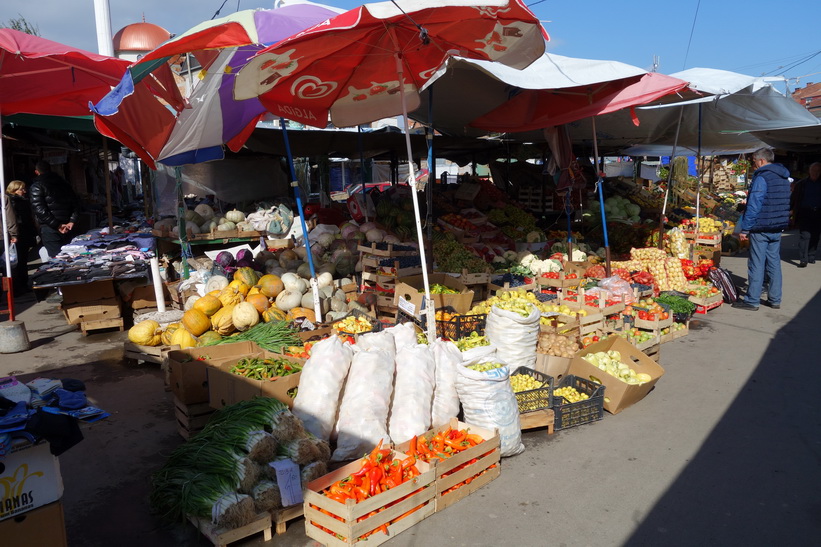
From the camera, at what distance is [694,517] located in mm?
3760

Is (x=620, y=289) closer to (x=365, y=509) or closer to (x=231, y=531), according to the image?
(x=365, y=509)

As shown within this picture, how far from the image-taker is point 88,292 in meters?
8.66

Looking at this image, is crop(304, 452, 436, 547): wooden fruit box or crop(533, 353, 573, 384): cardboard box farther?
crop(533, 353, 573, 384): cardboard box

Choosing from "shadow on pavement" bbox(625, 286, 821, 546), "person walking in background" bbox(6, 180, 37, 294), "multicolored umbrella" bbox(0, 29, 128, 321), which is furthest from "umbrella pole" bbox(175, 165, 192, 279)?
"shadow on pavement" bbox(625, 286, 821, 546)

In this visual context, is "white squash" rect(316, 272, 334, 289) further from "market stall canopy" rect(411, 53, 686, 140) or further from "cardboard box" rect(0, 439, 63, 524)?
"cardboard box" rect(0, 439, 63, 524)

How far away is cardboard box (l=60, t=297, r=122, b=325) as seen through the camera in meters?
8.48

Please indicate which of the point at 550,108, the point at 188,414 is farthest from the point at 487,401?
the point at 550,108

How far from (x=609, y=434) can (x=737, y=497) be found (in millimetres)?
1191

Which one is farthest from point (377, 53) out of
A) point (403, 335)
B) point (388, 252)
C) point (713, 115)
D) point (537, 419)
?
point (713, 115)

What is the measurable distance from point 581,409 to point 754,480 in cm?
142

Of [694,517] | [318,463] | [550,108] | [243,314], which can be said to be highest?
[550,108]

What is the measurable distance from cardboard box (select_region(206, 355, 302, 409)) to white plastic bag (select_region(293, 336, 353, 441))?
16 cm

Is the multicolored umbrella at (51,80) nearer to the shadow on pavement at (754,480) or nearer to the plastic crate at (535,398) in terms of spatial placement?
the plastic crate at (535,398)

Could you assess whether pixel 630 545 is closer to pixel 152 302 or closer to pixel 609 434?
pixel 609 434
